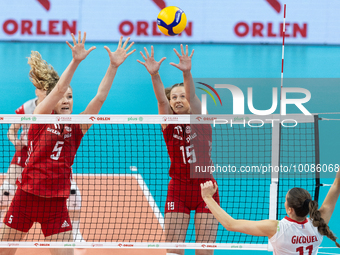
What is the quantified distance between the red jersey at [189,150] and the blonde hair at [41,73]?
1.26 meters

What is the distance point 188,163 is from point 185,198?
349mm


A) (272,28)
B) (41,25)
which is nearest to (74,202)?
(41,25)

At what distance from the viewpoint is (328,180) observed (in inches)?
281

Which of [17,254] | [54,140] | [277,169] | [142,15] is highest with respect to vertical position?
[142,15]

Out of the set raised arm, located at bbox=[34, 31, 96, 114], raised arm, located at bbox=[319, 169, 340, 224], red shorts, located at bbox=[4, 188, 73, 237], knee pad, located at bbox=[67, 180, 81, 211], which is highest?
raised arm, located at bbox=[34, 31, 96, 114]

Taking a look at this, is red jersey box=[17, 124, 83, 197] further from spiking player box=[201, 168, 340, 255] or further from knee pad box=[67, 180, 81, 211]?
spiking player box=[201, 168, 340, 255]

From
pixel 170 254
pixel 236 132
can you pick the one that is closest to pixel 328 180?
pixel 236 132

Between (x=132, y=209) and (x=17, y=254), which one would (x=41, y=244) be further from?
(x=132, y=209)

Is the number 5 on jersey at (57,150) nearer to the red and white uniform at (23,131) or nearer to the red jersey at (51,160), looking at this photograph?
the red jersey at (51,160)

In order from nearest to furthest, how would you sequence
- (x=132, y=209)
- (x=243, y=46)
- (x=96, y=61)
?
(x=132, y=209), (x=96, y=61), (x=243, y=46)

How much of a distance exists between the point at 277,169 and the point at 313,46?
29.0 feet

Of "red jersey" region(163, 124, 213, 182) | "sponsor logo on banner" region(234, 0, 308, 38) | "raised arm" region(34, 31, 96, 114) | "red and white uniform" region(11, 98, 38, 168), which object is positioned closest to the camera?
"raised arm" region(34, 31, 96, 114)

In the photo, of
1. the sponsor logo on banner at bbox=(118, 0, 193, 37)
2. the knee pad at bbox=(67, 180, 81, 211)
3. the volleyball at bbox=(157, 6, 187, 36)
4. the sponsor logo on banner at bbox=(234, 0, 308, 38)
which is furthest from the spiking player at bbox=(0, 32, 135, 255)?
the sponsor logo on banner at bbox=(234, 0, 308, 38)

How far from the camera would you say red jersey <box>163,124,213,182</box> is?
12.9ft
